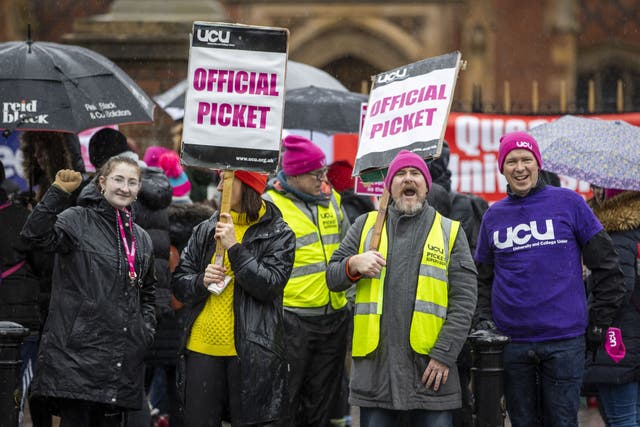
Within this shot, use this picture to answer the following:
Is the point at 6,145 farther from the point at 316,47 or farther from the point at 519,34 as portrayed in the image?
the point at 519,34

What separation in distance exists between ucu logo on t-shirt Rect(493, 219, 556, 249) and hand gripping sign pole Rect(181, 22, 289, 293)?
1259 mm

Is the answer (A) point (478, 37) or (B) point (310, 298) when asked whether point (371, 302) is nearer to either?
(B) point (310, 298)

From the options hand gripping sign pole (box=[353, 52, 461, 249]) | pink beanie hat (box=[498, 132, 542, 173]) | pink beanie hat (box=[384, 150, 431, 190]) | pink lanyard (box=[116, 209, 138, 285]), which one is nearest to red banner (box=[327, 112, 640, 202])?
hand gripping sign pole (box=[353, 52, 461, 249])

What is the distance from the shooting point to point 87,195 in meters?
6.80

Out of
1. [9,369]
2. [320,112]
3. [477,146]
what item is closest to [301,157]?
[9,369]

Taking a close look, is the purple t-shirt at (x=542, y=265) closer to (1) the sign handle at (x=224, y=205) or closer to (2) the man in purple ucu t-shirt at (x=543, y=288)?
(2) the man in purple ucu t-shirt at (x=543, y=288)

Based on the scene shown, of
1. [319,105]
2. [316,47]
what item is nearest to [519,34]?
[316,47]

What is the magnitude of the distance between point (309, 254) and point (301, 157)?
58 cm

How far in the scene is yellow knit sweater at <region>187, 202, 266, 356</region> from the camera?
20.9 ft

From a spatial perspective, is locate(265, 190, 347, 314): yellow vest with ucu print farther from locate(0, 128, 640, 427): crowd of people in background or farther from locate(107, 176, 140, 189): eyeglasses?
locate(107, 176, 140, 189): eyeglasses

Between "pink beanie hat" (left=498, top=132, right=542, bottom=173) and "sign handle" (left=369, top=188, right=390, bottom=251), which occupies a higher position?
"pink beanie hat" (left=498, top=132, right=542, bottom=173)

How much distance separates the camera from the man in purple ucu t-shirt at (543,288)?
21.7 feet

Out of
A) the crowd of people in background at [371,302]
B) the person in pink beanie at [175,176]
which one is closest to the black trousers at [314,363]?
the crowd of people in background at [371,302]

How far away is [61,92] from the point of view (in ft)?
25.7
